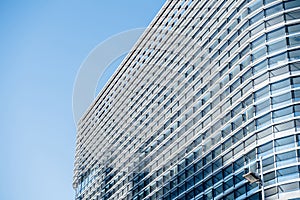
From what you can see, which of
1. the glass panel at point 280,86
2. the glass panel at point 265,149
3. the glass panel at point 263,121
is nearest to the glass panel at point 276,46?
the glass panel at point 280,86

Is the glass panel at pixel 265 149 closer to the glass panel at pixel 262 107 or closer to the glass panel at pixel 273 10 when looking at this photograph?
the glass panel at pixel 262 107

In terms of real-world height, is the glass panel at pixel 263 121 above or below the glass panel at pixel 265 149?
above

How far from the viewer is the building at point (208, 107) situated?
6112 centimetres

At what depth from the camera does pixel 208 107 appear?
76.1 m

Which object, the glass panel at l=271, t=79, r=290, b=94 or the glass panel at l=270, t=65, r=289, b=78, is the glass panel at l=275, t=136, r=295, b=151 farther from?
the glass panel at l=270, t=65, r=289, b=78

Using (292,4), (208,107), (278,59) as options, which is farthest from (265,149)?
(292,4)

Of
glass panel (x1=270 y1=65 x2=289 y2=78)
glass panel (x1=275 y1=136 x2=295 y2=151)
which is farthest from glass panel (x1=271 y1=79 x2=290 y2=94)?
glass panel (x1=275 y1=136 x2=295 y2=151)

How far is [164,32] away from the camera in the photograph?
3866 inches

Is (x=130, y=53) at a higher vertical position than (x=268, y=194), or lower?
higher

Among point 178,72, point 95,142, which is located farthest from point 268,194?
point 95,142

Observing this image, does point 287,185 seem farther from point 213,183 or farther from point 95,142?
point 95,142

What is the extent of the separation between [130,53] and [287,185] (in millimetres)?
62479

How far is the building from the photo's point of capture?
6112 cm

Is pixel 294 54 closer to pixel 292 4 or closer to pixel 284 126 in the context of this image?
pixel 292 4
